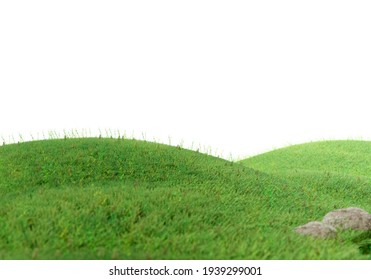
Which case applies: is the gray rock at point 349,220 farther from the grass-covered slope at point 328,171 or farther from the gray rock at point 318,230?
the gray rock at point 318,230

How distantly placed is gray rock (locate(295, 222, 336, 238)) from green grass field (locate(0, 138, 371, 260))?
17 centimetres

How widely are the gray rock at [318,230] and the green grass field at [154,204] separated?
0.17 m

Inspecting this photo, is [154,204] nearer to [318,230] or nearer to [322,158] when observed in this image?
[318,230]

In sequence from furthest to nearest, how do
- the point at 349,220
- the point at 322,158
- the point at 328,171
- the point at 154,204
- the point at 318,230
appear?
1. the point at 322,158
2. the point at 328,171
3. the point at 349,220
4. the point at 154,204
5. the point at 318,230

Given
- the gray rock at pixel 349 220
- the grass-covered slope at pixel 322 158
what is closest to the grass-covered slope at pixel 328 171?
the grass-covered slope at pixel 322 158

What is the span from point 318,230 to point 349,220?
52.3 inches

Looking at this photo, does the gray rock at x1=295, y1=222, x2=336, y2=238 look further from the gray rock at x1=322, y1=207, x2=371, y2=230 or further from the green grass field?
the gray rock at x1=322, y1=207, x2=371, y2=230

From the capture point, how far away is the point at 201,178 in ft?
40.7

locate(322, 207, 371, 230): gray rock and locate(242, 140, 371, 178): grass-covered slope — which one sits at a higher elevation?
locate(242, 140, 371, 178): grass-covered slope

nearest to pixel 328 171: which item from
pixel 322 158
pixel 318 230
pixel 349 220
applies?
pixel 322 158

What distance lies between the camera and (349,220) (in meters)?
9.78

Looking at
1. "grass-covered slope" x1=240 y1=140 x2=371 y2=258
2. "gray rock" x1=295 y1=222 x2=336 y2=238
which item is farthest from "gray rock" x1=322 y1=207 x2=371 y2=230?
"gray rock" x1=295 y1=222 x2=336 y2=238

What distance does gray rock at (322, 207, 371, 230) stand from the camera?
9.65 m

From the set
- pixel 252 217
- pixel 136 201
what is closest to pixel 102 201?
pixel 136 201
